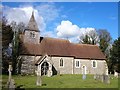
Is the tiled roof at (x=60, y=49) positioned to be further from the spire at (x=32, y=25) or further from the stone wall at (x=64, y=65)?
the spire at (x=32, y=25)

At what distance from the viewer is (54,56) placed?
46.5m

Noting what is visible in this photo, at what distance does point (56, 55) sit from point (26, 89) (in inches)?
1090

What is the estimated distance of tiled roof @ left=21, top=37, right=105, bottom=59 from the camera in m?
46.0

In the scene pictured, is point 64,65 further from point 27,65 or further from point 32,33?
point 32,33

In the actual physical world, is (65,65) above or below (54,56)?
below

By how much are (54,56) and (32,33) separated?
23.1ft

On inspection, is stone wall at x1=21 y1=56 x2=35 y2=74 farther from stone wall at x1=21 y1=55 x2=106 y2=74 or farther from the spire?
the spire

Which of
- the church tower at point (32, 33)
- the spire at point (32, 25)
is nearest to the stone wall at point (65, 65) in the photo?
the church tower at point (32, 33)

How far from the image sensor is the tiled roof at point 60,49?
4599 cm

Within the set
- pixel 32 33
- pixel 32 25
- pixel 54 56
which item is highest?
pixel 32 25

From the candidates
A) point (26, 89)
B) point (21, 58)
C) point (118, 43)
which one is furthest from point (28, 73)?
point (26, 89)

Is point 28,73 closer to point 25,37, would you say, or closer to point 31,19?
point 25,37

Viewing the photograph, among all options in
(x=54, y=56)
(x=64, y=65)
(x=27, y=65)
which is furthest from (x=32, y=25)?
(x=64, y=65)

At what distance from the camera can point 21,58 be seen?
144 ft
